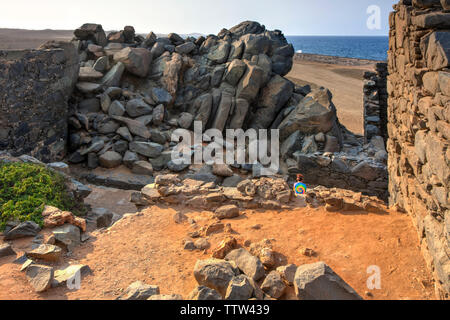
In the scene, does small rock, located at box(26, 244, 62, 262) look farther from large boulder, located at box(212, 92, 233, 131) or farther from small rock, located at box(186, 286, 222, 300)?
large boulder, located at box(212, 92, 233, 131)

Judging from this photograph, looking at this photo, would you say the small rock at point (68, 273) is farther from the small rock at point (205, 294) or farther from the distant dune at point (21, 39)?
the distant dune at point (21, 39)

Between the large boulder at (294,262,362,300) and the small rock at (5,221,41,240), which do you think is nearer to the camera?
the large boulder at (294,262,362,300)

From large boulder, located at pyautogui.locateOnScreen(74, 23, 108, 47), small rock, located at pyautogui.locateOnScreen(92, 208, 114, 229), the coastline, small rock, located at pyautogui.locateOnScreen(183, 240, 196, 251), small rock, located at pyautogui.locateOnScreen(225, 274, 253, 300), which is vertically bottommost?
small rock, located at pyautogui.locateOnScreen(92, 208, 114, 229)

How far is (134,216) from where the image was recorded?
673 centimetres

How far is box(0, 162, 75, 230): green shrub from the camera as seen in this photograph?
6312 millimetres

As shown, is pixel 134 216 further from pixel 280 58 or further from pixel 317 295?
pixel 280 58

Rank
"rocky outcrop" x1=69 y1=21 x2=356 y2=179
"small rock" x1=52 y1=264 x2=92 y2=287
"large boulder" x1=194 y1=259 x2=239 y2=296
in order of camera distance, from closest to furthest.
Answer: "large boulder" x1=194 y1=259 x2=239 y2=296, "small rock" x1=52 y1=264 x2=92 y2=287, "rocky outcrop" x1=69 y1=21 x2=356 y2=179

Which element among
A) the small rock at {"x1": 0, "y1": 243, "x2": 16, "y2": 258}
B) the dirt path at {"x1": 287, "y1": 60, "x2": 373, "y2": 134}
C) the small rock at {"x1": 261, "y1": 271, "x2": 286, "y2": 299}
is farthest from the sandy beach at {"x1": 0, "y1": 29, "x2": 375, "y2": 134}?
the small rock at {"x1": 0, "y1": 243, "x2": 16, "y2": 258}

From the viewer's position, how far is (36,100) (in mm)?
12172

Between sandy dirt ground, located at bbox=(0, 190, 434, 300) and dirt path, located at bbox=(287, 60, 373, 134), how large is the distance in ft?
50.9

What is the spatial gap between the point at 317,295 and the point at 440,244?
148 centimetres

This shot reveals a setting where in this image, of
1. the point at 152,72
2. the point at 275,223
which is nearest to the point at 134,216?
the point at 275,223

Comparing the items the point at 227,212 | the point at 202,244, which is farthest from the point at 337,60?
the point at 202,244

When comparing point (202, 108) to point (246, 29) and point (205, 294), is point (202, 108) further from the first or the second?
point (205, 294)
